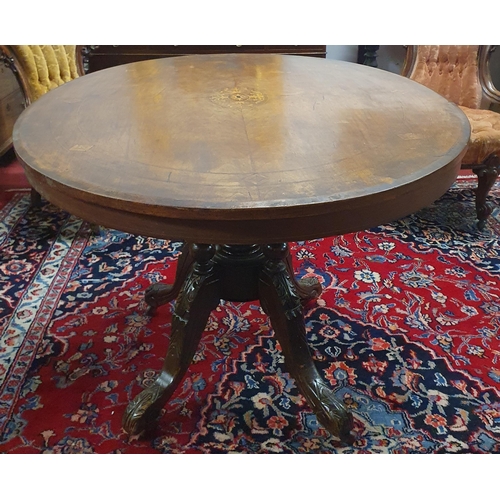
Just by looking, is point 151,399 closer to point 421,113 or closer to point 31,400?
point 31,400

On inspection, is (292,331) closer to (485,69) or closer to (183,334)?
(183,334)

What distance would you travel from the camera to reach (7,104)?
2.50 metres

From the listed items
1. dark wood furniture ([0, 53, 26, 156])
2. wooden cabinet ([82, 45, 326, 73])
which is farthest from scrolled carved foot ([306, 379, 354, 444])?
dark wood furniture ([0, 53, 26, 156])

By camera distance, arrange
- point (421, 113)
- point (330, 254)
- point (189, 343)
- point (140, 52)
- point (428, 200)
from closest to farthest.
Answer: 1. point (428, 200)
2. point (421, 113)
3. point (189, 343)
4. point (330, 254)
5. point (140, 52)

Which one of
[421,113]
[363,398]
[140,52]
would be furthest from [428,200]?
[140,52]

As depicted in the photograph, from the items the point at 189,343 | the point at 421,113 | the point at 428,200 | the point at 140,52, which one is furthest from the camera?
the point at 140,52

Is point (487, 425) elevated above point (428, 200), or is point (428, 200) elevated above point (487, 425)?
point (428, 200)

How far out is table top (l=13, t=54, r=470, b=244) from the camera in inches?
26.9

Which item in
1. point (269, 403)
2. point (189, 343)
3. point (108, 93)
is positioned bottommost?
point (269, 403)

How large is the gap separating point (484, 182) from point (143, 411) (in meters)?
1.43

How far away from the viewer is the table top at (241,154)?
2.24 ft

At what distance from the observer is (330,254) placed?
1.76m

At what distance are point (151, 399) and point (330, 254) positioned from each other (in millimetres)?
893

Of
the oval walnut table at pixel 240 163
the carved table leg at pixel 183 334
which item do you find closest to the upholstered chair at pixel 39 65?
the oval walnut table at pixel 240 163
